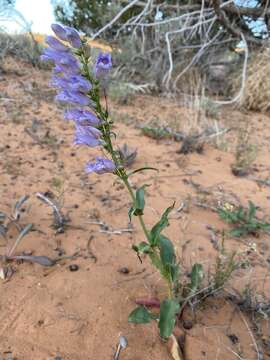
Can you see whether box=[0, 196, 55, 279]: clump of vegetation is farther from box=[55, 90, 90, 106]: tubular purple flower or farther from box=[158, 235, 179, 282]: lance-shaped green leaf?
box=[55, 90, 90, 106]: tubular purple flower

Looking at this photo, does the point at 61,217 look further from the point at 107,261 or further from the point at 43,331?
the point at 43,331

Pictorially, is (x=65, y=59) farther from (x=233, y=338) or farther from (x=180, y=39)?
(x=180, y=39)

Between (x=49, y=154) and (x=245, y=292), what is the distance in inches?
85.6

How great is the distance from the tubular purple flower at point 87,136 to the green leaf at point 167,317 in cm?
64

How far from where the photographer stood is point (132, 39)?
677 centimetres

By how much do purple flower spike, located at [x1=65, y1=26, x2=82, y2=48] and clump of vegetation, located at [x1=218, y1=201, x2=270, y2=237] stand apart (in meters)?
1.52

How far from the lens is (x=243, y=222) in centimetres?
230

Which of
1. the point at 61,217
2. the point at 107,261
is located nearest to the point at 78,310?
the point at 107,261

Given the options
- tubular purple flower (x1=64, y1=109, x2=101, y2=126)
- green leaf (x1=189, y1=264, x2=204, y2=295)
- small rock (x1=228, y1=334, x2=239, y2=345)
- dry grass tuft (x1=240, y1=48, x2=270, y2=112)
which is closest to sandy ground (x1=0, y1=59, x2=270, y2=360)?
small rock (x1=228, y1=334, x2=239, y2=345)

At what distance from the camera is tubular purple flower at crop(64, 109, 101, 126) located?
1136mm

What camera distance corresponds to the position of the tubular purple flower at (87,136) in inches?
47.4

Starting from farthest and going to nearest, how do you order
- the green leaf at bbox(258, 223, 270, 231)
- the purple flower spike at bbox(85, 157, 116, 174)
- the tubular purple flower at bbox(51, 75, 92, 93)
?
the green leaf at bbox(258, 223, 270, 231) < the purple flower spike at bbox(85, 157, 116, 174) < the tubular purple flower at bbox(51, 75, 92, 93)

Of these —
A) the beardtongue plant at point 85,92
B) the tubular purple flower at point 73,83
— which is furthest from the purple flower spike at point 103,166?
the tubular purple flower at point 73,83

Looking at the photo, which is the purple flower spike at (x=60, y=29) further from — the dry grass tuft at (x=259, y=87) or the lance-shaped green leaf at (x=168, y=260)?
the dry grass tuft at (x=259, y=87)
